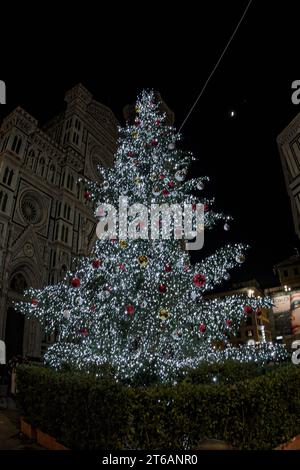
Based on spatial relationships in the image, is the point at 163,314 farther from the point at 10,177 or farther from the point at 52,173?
the point at 52,173

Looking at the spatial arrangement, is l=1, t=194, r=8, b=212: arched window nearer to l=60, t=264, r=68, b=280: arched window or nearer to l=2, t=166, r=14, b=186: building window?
l=2, t=166, r=14, b=186: building window

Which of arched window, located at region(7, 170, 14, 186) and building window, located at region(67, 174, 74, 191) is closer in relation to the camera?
arched window, located at region(7, 170, 14, 186)

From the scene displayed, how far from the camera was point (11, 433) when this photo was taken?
7.61 m

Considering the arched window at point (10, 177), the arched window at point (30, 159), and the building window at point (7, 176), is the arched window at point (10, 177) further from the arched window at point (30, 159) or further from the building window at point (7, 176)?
the arched window at point (30, 159)

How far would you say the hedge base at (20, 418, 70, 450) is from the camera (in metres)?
6.09

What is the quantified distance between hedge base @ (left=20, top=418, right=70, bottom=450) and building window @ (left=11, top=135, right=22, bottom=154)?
23.5 m

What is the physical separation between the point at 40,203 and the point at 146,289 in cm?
2249

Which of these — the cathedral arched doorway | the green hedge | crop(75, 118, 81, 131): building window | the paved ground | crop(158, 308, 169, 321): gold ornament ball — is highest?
crop(75, 118, 81, 131): building window

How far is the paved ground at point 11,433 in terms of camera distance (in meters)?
6.54

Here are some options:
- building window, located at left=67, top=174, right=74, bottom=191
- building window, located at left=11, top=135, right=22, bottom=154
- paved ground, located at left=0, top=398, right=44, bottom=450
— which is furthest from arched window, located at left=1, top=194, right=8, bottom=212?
paved ground, located at left=0, top=398, right=44, bottom=450

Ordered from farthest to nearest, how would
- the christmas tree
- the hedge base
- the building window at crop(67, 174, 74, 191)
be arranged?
the building window at crop(67, 174, 74, 191) → the christmas tree → the hedge base
